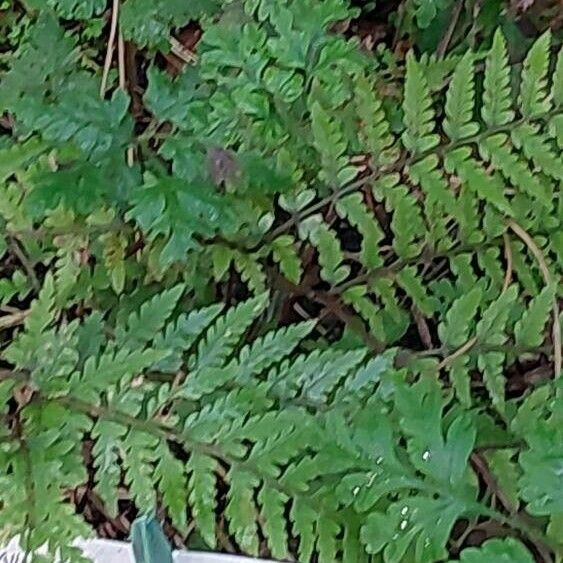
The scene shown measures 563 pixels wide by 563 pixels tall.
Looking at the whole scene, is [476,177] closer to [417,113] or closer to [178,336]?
[417,113]

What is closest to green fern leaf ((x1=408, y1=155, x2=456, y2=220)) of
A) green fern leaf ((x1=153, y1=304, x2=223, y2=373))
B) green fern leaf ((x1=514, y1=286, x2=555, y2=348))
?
green fern leaf ((x1=514, y1=286, x2=555, y2=348))

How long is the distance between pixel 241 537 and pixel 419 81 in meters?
0.41

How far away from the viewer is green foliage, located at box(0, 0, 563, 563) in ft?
2.59

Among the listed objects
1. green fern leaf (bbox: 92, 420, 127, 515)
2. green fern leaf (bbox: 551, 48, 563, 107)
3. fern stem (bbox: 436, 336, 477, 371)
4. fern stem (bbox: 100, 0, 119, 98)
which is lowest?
fern stem (bbox: 436, 336, 477, 371)

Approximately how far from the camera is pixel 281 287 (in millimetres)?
959

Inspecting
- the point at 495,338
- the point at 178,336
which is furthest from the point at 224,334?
the point at 495,338

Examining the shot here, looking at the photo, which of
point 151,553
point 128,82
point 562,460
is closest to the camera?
point 562,460

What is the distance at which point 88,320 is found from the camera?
0.85m

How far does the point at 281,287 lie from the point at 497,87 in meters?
0.27

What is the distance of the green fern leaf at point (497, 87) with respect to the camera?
2.79ft

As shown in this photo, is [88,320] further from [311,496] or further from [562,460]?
[562,460]

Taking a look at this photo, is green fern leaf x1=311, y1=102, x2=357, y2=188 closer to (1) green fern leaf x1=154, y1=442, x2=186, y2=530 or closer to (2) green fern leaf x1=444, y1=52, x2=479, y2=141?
(2) green fern leaf x1=444, y1=52, x2=479, y2=141

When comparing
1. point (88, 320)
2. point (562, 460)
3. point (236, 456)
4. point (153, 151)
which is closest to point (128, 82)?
point (153, 151)

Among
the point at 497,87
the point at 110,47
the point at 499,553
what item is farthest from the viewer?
the point at 110,47
